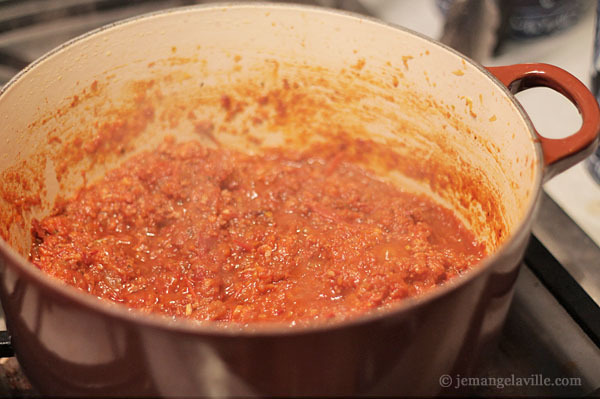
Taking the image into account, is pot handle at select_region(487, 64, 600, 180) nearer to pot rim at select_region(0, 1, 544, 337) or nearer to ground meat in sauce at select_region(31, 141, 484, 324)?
pot rim at select_region(0, 1, 544, 337)

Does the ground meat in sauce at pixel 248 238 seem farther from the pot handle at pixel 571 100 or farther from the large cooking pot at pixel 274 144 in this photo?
the pot handle at pixel 571 100

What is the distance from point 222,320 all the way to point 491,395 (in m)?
0.57

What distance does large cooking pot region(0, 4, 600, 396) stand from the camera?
0.86 m

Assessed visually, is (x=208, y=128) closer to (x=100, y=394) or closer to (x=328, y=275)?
(x=328, y=275)

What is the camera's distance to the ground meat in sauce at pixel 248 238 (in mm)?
1385

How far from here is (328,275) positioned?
1418mm

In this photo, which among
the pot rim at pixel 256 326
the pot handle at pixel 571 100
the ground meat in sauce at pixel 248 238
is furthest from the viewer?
the ground meat in sauce at pixel 248 238

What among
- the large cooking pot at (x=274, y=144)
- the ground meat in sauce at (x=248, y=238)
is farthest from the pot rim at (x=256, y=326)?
the ground meat in sauce at (x=248, y=238)

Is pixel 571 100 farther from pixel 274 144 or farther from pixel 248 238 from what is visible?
pixel 274 144

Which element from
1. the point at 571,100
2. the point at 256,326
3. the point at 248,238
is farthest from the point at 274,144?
the point at 256,326

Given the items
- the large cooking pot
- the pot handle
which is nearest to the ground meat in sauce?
the large cooking pot

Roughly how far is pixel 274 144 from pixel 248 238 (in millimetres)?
445

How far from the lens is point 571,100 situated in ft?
3.98

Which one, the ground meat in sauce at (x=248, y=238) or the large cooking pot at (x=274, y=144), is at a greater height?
the large cooking pot at (x=274, y=144)
